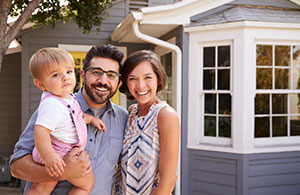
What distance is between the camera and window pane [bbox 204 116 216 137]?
4688mm

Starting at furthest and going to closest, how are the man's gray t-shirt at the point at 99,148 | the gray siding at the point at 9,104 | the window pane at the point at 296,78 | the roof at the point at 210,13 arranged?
1. the gray siding at the point at 9,104
2. the window pane at the point at 296,78
3. the roof at the point at 210,13
4. the man's gray t-shirt at the point at 99,148

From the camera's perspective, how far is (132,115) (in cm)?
200

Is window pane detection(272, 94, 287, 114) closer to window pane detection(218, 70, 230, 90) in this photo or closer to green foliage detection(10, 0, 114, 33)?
window pane detection(218, 70, 230, 90)

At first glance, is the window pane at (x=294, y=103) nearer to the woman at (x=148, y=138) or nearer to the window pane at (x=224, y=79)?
the window pane at (x=224, y=79)

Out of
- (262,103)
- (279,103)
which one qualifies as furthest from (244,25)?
(279,103)

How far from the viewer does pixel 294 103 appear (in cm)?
480

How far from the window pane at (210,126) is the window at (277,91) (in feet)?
2.05

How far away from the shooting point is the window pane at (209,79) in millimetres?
4680

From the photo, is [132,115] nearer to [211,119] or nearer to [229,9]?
[211,119]

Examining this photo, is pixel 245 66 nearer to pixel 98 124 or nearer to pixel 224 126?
pixel 224 126

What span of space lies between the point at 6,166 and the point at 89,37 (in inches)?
125

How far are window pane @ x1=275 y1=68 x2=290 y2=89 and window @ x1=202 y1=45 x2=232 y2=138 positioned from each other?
0.78 meters

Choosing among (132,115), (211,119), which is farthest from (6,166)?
(132,115)

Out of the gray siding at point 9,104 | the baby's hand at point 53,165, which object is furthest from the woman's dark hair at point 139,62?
the gray siding at point 9,104
